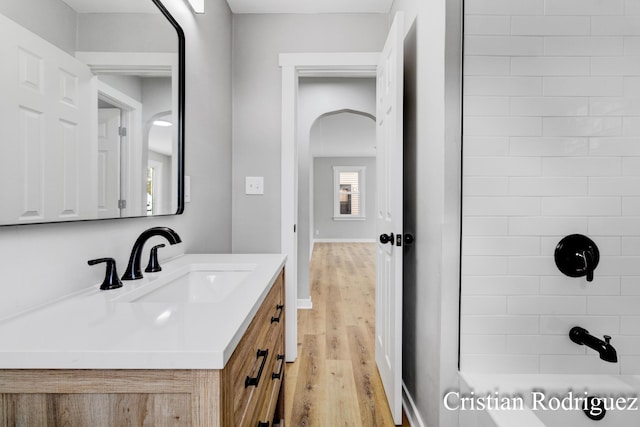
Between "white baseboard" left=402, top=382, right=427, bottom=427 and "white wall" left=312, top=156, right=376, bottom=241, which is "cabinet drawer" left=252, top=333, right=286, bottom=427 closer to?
"white baseboard" left=402, top=382, right=427, bottom=427

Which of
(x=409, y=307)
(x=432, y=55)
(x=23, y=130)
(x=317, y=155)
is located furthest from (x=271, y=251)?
(x=317, y=155)

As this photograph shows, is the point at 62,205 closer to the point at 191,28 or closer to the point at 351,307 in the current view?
the point at 191,28

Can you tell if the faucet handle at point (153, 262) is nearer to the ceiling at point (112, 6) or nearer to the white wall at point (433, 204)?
the ceiling at point (112, 6)

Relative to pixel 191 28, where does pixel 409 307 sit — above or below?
below

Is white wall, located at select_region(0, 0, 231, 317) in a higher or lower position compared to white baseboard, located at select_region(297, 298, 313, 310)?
higher

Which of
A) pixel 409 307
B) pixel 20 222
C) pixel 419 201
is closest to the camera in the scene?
pixel 20 222

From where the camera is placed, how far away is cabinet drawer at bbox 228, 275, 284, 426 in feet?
2.34

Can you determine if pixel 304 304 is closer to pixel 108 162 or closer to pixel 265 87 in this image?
pixel 265 87

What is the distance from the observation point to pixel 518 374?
54.6 inches

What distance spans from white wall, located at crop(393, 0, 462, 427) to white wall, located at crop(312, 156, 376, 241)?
805 cm

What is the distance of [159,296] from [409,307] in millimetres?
1295

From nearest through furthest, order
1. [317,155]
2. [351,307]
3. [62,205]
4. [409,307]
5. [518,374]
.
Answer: [62,205] < [518,374] < [409,307] < [351,307] < [317,155]

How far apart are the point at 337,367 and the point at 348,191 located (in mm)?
7932

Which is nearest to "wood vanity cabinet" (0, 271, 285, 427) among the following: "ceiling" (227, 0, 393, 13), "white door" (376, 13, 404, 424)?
"white door" (376, 13, 404, 424)
